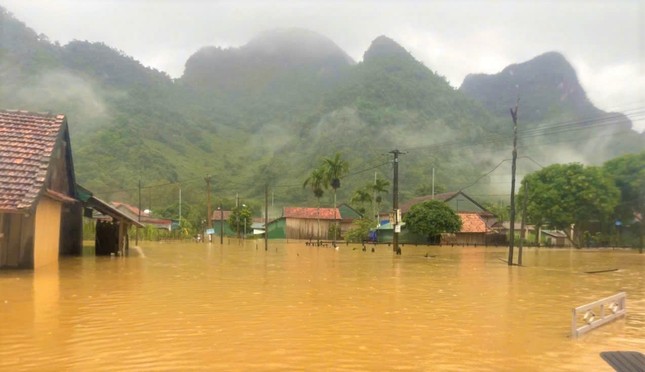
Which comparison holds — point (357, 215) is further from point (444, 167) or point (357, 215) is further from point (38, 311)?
point (38, 311)

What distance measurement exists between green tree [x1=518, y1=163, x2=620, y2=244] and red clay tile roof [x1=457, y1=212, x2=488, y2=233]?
6711mm

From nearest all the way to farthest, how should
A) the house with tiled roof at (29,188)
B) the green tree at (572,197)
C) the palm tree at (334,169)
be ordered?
the house with tiled roof at (29,188), the green tree at (572,197), the palm tree at (334,169)

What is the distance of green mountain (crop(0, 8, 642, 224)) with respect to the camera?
10138cm

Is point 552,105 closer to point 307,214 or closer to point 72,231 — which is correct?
point 307,214

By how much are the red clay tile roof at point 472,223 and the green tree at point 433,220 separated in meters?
4.44

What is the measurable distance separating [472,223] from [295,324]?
6357 cm

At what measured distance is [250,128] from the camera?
154 metres

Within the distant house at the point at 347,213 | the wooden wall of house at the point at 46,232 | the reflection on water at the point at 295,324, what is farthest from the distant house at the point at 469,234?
the wooden wall of house at the point at 46,232

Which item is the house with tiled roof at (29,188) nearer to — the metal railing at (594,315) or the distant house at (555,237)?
the metal railing at (594,315)

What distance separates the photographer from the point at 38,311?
12.2 metres

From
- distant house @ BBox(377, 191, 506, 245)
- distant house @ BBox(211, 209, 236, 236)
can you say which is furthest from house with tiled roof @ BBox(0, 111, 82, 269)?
distant house @ BBox(211, 209, 236, 236)

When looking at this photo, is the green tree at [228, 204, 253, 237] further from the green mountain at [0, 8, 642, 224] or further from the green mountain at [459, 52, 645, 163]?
the green mountain at [459, 52, 645, 163]

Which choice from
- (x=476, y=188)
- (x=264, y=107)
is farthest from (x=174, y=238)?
(x=264, y=107)

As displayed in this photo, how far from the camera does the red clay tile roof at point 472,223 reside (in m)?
70.5
